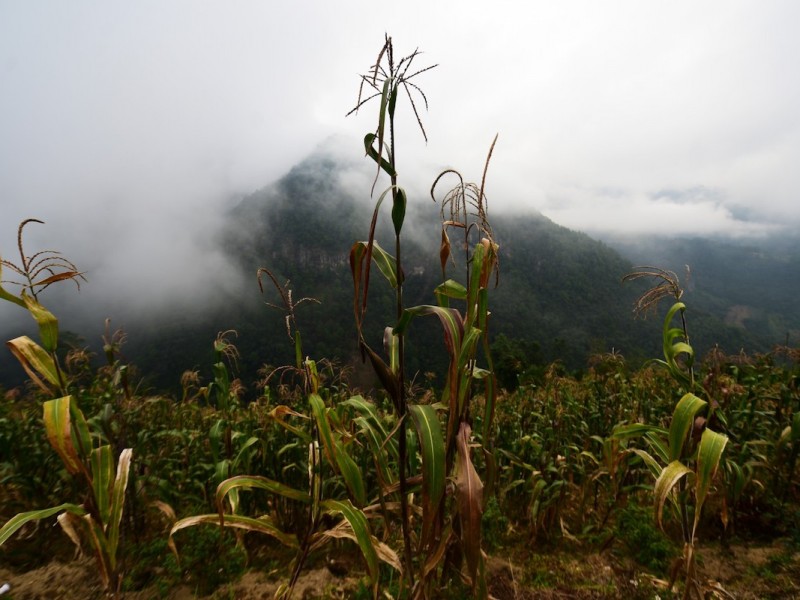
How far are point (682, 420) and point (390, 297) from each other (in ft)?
293

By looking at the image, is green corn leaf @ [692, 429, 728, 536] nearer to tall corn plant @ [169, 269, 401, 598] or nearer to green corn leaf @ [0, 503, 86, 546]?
tall corn plant @ [169, 269, 401, 598]

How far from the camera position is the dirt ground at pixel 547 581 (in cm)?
212

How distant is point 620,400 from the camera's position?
458 centimetres

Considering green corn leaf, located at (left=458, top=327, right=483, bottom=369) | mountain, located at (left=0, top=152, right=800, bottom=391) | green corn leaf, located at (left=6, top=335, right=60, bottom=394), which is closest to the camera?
green corn leaf, located at (left=458, top=327, right=483, bottom=369)

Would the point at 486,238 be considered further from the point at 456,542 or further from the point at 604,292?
the point at 604,292

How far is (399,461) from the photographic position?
169 cm

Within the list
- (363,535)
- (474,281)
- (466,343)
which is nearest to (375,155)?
(474,281)

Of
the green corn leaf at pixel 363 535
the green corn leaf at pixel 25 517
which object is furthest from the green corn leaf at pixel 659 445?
the green corn leaf at pixel 25 517

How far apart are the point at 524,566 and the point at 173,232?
231m

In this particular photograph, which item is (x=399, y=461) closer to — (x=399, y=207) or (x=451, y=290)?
(x=451, y=290)

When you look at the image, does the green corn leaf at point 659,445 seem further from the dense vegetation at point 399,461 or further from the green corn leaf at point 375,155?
the green corn leaf at point 375,155

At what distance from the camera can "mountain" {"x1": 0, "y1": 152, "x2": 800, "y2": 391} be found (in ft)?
246

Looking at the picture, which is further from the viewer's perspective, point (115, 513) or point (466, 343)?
point (115, 513)

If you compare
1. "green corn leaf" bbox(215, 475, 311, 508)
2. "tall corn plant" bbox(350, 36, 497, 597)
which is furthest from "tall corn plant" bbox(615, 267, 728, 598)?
"green corn leaf" bbox(215, 475, 311, 508)
